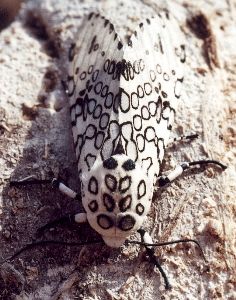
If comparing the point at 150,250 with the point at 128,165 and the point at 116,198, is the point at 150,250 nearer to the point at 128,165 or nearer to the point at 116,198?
the point at 116,198

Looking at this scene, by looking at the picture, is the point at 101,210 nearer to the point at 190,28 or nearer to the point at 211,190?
the point at 211,190

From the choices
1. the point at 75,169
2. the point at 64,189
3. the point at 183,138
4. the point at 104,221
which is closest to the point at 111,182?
the point at 104,221

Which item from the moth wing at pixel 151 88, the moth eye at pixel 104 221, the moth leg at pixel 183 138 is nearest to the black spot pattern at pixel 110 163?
the moth wing at pixel 151 88

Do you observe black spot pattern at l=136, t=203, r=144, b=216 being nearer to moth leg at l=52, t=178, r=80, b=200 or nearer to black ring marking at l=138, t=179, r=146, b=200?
black ring marking at l=138, t=179, r=146, b=200

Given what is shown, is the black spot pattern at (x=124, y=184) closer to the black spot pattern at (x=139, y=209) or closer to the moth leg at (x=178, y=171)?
the black spot pattern at (x=139, y=209)

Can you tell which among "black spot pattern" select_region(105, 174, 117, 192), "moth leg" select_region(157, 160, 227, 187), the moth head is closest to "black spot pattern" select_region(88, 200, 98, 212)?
the moth head

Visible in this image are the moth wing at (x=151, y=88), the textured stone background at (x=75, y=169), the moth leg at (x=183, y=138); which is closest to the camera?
the textured stone background at (x=75, y=169)

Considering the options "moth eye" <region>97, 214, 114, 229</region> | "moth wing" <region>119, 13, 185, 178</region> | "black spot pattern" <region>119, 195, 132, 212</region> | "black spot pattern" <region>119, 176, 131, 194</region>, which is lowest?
"moth eye" <region>97, 214, 114, 229</region>
